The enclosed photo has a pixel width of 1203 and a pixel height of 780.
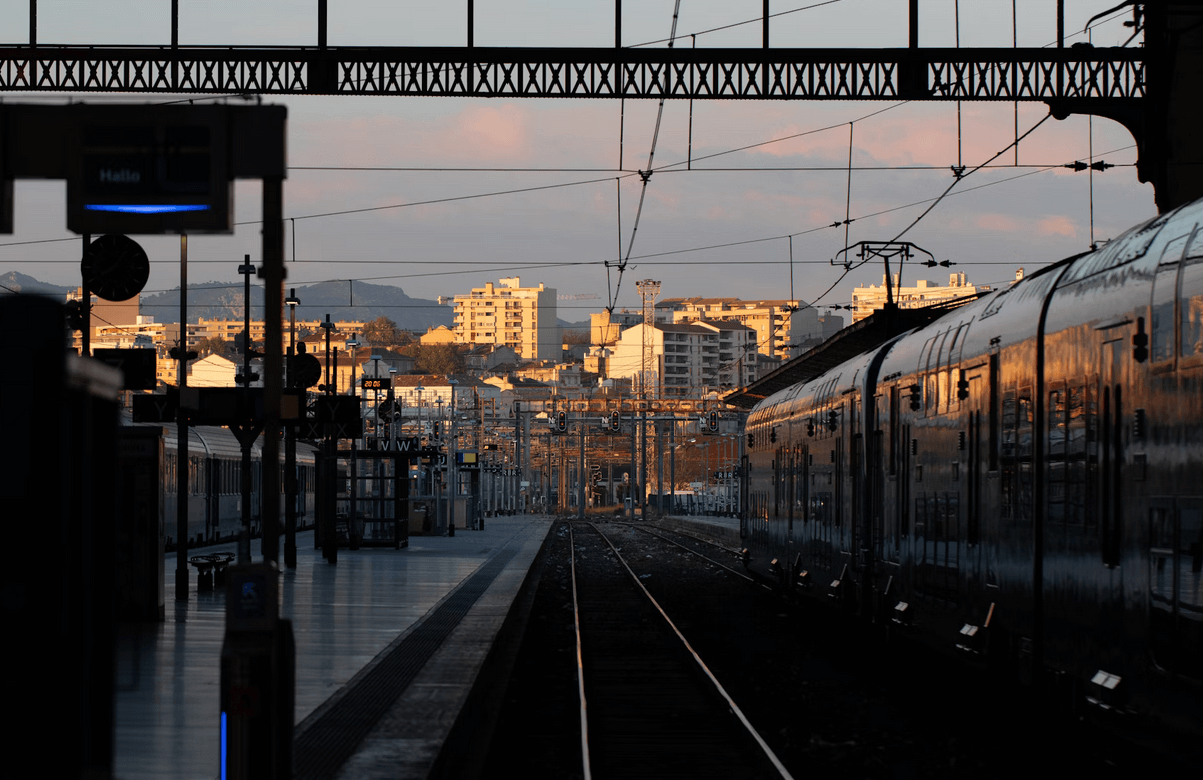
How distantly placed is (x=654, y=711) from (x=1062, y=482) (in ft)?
18.3

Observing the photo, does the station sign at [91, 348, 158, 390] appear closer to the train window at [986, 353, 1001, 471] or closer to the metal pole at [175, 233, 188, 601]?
the metal pole at [175, 233, 188, 601]

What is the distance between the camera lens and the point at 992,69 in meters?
22.6

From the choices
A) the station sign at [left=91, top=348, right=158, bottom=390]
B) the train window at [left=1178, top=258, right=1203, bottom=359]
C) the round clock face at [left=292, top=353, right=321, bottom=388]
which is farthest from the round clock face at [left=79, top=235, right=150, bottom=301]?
the round clock face at [left=292, top=353, right=321, bottom=388]

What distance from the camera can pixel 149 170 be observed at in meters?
8.10

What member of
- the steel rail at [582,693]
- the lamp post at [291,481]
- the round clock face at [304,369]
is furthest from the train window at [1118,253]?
the round clock face at [304,369]

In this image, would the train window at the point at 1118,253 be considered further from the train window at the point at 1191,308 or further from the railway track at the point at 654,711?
the railway track at the point at 654,711

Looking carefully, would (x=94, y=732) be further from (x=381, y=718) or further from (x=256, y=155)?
(x=381, y=718)

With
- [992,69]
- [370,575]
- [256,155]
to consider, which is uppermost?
[992,69]

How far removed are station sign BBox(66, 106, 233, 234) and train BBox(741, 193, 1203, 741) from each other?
16.6 ft

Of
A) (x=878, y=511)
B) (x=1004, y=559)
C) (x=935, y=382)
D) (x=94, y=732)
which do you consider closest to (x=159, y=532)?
(x=878, y=511)

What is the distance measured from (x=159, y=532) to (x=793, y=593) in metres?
10.6

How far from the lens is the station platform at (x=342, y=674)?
1062 centimetres

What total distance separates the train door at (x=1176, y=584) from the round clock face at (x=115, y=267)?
14.9 m

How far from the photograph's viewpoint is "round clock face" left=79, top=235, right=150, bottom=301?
68.8ft
